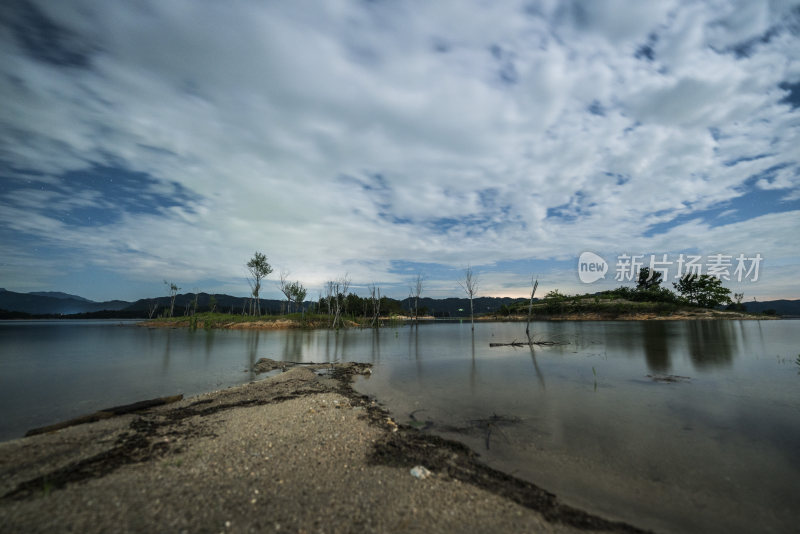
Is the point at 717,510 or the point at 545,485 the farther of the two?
the point at 545,485

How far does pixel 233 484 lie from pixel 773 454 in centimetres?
1049

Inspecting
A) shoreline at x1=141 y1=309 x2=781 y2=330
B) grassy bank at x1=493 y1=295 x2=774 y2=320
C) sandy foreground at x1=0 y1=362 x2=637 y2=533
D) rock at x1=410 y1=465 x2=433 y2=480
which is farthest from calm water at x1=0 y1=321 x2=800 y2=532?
grassy bank at x1=493 y1=295 x2=774 y2=320

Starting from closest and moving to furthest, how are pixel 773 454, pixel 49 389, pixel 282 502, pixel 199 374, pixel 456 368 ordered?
pixel 282 502 → pixel 773 454 → pixel 49 389 → pixel 199 374 → pixel 456 368

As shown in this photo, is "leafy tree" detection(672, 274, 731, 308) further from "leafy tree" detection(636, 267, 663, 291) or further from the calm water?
the calm water

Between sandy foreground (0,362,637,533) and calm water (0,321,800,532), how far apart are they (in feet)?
3.92

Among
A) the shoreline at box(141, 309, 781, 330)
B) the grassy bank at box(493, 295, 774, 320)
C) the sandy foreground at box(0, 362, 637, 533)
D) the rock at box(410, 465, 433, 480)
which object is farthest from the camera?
the grassy bank at box(493, 295, 774, 320)

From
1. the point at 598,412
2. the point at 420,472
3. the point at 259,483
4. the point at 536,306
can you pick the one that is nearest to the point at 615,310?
the point at 536,306

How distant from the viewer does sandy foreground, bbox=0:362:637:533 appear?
3.77 m

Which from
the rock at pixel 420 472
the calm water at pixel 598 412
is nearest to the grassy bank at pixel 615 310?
the calm water at pixel 598 412

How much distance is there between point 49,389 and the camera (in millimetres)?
11758

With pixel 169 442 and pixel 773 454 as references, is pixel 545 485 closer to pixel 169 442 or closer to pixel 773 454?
pixel 773 454

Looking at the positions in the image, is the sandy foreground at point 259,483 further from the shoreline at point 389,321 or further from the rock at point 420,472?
the shoreline at point 389,321

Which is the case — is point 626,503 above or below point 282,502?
below

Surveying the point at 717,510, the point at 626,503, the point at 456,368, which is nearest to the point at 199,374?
the point at 456,368
